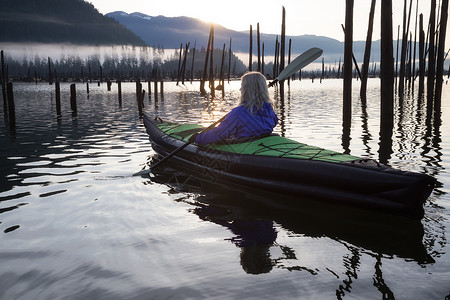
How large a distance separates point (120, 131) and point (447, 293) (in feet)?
35.9

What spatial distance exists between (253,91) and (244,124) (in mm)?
490

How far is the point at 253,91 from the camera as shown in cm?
540

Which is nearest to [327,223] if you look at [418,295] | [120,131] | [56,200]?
[418,295]

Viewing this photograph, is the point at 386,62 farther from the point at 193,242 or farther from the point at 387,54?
the point at 193,242

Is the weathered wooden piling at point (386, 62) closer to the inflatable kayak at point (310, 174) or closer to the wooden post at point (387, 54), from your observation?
the wooden post at point (387, 54)

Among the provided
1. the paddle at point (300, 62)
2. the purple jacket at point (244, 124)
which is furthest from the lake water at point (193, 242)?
the paddle at point (300, 62)

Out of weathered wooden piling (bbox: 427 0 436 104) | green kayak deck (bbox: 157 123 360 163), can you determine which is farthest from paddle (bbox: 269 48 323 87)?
weathered wooden piling (bbox: 427 0 436 104)

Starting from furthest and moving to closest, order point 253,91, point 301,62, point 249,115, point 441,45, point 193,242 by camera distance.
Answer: point 441,45 < point 301,62 < point 249,115 < point 253,91 < point 193,242

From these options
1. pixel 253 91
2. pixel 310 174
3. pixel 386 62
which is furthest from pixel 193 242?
pixel 386 62

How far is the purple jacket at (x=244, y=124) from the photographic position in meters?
5.52

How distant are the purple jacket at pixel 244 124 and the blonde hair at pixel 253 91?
9 centimetres

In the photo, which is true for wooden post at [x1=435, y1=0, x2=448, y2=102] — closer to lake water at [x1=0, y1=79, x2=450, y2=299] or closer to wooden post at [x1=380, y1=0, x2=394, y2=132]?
Result: wooden post at [x1=380, y1=0, x2=394, y2=132]

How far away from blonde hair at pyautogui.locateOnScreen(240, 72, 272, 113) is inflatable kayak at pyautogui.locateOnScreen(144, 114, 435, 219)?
0.52 metres

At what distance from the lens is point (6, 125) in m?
13.7
